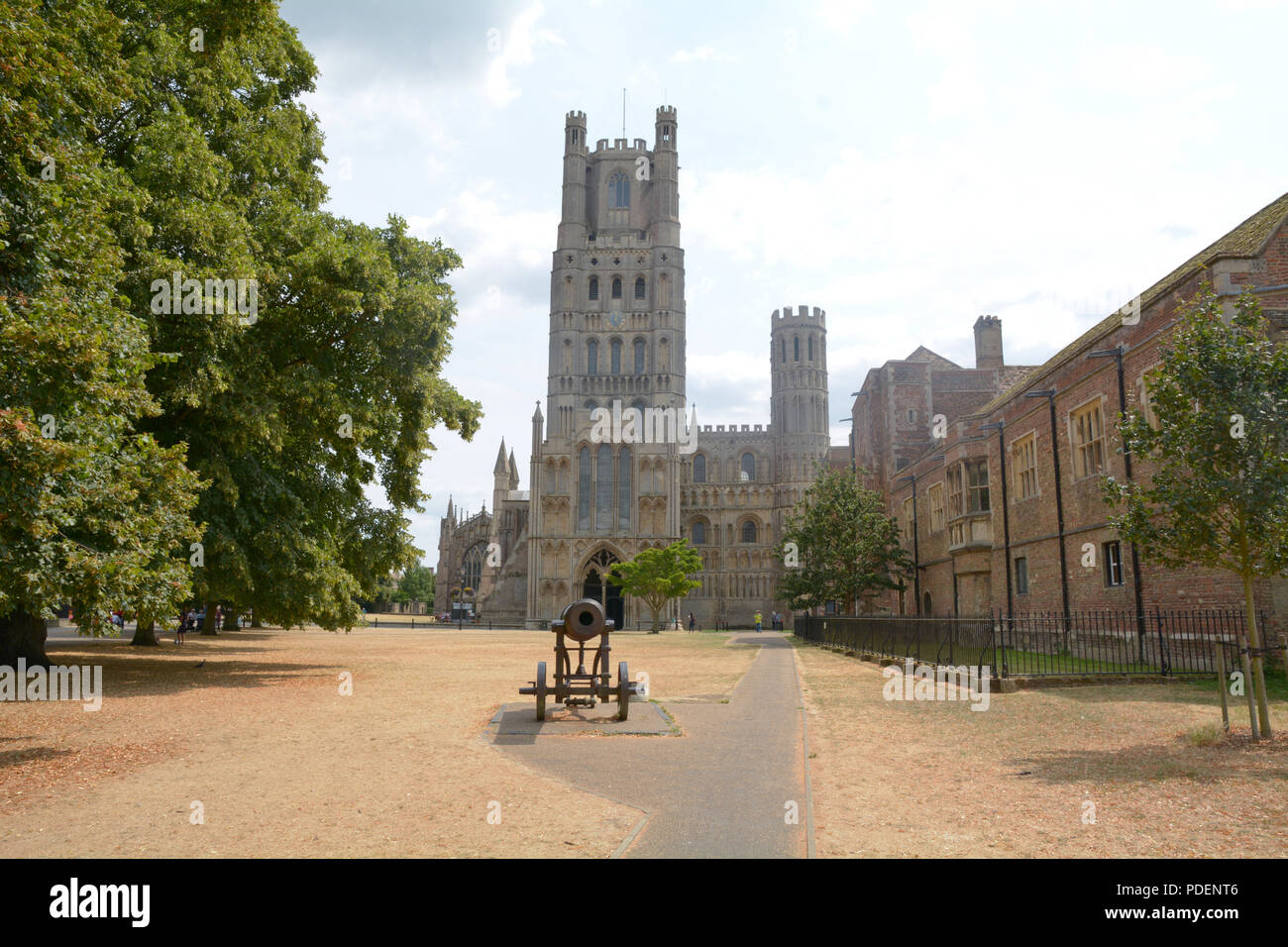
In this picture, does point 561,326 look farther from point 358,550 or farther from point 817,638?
point 358,550

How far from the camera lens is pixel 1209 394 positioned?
10.2 metres

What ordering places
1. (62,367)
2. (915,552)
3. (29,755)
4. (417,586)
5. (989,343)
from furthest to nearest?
(417,586) < (989,343) < (915,552) < (29,755) < (62,367)

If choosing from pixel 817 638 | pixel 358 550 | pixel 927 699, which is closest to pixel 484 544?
pixel 817 638

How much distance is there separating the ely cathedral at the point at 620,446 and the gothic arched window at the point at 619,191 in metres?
Result: 0.12

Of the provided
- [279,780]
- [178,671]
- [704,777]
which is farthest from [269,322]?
[704,777]

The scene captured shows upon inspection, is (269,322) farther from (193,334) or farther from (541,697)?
(541,697)

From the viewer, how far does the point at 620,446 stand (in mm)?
74688

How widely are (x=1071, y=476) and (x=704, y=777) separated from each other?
58.5 ft

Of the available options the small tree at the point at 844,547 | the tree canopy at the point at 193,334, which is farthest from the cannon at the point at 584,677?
the small tree at the point at 844,547

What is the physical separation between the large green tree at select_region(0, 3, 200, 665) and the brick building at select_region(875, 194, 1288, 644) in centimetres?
1198

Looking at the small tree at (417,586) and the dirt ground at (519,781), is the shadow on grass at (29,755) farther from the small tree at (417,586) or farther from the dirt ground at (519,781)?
the small tree at (417,586)

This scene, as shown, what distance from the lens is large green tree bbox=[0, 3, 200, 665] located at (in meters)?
7.82

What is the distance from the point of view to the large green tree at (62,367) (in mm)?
7820

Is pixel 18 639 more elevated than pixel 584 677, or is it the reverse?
pixel 18 639
